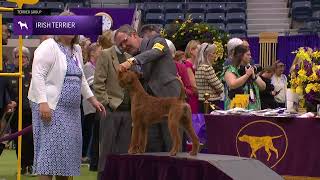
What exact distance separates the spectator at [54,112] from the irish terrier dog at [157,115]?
56cm

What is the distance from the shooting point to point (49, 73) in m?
5.33

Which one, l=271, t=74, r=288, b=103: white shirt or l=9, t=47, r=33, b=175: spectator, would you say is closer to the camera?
l=9, t=47, r=33, b=175: spectator

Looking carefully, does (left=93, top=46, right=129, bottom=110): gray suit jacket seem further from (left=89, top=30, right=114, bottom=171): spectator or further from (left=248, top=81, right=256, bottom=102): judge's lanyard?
(left=248, top=81, right=256, bottom=102): judge's lanyard

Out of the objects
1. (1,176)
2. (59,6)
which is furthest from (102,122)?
(59,6)

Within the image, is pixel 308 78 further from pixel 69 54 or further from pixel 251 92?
pixel 69 54

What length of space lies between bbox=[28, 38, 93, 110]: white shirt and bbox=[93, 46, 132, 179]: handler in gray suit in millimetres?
1083

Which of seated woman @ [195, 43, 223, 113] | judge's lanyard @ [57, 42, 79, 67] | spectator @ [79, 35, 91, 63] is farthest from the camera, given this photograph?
spectator @ [79, 35, 91, 63]

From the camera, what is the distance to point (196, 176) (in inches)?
185

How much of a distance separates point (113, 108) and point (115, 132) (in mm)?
202

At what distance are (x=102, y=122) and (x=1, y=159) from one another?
15.9ft

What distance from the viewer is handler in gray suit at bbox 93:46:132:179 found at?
6.42 m

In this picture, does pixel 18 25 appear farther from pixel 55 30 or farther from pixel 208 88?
pixel 208 88

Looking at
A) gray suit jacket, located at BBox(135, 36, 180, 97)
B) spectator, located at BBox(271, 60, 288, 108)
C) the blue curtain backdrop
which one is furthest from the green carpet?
the blue curtain backdrop

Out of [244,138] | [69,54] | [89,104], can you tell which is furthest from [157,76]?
[89,104]
